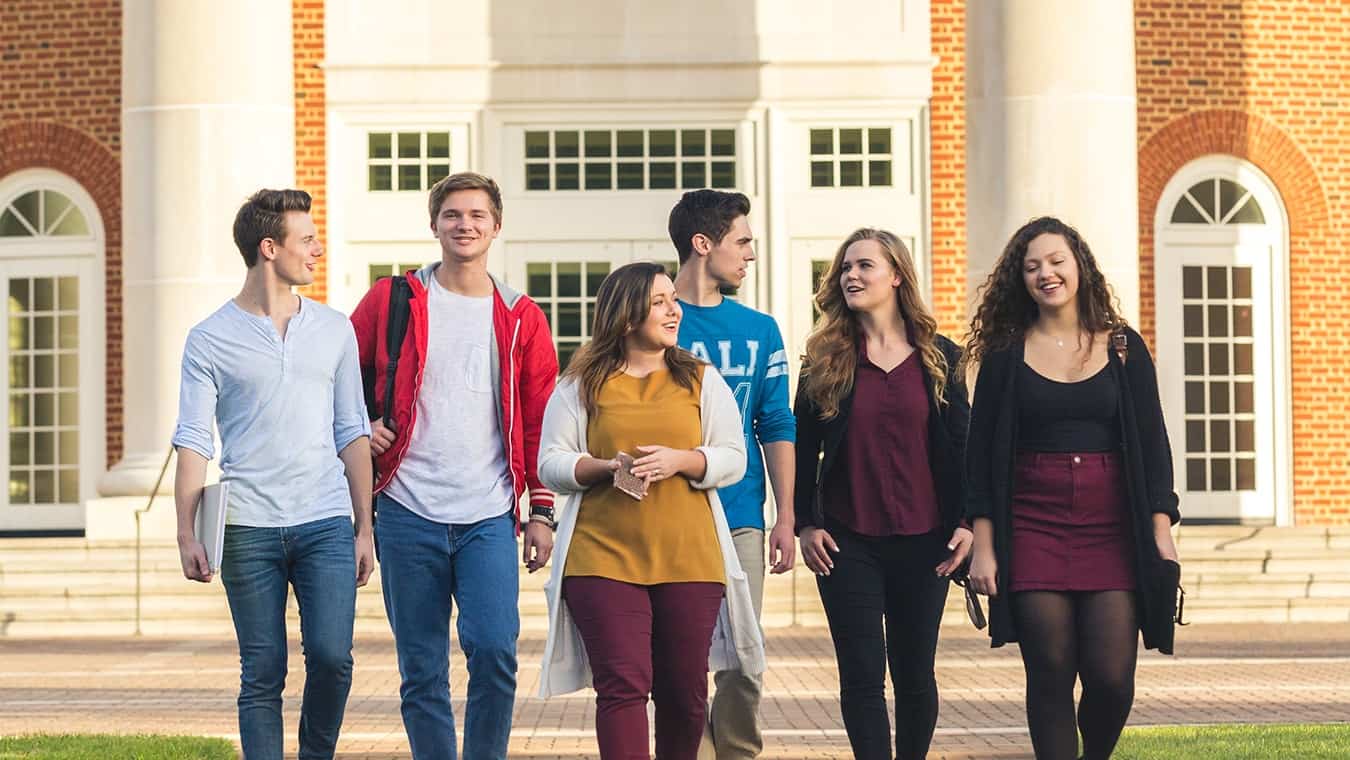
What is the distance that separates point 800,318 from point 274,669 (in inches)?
515

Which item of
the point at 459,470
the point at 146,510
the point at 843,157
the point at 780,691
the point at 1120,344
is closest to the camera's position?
the point at 1120,344

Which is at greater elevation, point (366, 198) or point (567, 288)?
point (366, 198)

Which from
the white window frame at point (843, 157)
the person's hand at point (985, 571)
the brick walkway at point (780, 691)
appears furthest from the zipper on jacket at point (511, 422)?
the white window frame at point (843, 157)

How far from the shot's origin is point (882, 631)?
6.68m

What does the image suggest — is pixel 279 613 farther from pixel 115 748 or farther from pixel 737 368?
pixel 115 748

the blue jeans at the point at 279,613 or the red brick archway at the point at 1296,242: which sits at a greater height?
the red brick archway at the point at 1296,242

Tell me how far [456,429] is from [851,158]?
509 inches

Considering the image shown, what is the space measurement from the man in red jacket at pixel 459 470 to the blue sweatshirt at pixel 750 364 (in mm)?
506

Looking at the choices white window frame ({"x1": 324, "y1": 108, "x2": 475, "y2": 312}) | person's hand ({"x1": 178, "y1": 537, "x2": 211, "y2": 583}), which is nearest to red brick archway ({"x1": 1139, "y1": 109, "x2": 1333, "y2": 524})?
white window frame ({"x1": 324, "y1": 108, "x2": 475, "y2": 312})

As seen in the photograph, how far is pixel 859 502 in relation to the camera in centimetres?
665

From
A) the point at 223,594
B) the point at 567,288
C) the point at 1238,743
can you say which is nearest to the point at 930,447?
the point at 1238,743

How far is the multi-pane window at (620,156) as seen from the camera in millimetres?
19047

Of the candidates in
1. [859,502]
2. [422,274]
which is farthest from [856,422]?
[422,274]

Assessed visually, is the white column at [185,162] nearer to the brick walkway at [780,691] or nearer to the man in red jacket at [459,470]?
the brick walkway at [780,691]
